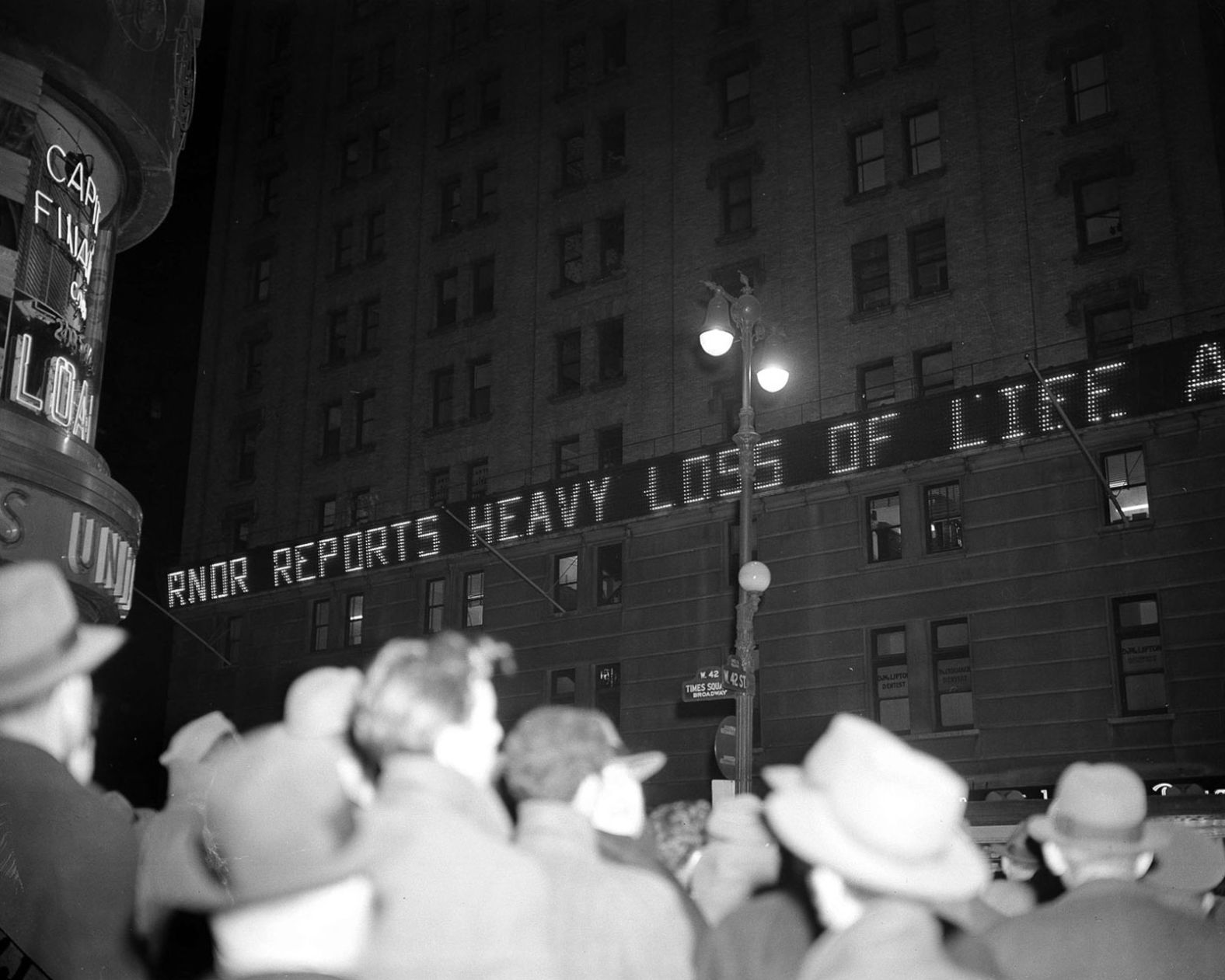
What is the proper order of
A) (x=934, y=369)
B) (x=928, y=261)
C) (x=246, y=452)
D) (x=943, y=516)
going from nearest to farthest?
(x=246, y=452), (x=943, y=516), (x=928, y=261), (x=934, y=369)

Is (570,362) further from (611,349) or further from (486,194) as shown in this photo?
(486,194)

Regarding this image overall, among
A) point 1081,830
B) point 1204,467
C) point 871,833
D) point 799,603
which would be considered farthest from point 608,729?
point 1204,467

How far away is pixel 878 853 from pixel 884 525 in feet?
38.6

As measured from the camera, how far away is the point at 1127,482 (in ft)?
42.3

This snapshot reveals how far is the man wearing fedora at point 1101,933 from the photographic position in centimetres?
278

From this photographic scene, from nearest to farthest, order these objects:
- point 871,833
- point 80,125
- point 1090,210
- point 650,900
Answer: point 871,833
point 650,900
point 80,125
point 1090,210

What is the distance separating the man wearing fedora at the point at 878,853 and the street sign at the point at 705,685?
569 centimetres

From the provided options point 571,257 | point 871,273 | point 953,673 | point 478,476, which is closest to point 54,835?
point 478,476

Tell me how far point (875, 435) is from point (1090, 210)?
8.86 meters

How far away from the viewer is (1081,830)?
3.42 metres

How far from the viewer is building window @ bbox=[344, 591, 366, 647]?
6320 millimetres

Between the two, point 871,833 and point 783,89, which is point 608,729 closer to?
point 871,833

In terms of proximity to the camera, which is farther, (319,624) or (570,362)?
(570,362)

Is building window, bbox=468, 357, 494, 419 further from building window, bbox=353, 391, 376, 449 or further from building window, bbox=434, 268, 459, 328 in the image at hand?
building window, bbox=353, 391, 376, 449
